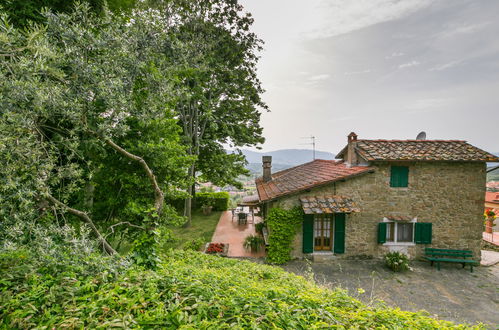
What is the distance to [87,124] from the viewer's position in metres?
4.07

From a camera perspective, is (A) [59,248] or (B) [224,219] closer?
(A) [59,248]

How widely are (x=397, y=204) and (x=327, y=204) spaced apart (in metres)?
3.75

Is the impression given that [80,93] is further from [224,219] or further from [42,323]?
[224,219]

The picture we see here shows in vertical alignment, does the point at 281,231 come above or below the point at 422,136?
below

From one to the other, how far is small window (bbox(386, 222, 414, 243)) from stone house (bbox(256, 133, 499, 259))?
6 cm

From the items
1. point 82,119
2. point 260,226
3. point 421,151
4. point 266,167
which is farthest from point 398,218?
point 82,119

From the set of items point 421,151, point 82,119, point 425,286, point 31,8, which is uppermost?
point 31,8

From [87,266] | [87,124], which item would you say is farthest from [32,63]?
[87,266]

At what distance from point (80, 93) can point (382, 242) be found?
12.5 metres

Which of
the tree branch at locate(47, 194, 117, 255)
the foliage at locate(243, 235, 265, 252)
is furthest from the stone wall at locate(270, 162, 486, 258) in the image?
the tree branch at locate(47, 194, 117, 255)

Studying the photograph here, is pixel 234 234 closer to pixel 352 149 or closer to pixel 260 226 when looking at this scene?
pixel 260 226

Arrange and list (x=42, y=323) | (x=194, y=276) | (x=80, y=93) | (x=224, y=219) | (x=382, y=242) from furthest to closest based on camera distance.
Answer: (x=224, y=219) < (x=382, y=242) < (x=80, y=93) < (x=194, y=276) < (x=42, y=323)

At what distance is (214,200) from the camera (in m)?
18.7

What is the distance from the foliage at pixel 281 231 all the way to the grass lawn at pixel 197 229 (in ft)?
13.3
